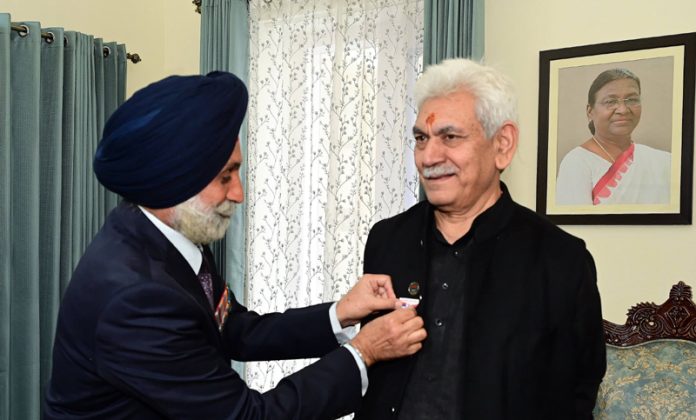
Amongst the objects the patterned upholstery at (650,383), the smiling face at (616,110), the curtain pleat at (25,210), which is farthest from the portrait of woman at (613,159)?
the curtain pleat at (25,210)

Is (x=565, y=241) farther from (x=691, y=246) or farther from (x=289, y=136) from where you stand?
(x=289, y=136)

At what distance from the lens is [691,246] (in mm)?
2832

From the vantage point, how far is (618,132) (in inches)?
117

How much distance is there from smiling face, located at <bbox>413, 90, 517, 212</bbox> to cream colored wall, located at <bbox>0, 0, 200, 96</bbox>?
9.01 feet

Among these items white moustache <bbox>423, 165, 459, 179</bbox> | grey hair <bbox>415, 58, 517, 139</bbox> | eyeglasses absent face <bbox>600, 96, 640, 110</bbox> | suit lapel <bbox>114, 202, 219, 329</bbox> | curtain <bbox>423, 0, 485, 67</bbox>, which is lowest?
suit lapel <bbox>114, 202, 219, 329</bbox>

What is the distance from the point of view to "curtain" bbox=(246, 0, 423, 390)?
349 centimetres

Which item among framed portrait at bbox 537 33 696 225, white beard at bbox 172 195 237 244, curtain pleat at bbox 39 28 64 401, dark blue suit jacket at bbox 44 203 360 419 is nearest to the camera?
dark blue suit jacket at bbox 44 203 360 419

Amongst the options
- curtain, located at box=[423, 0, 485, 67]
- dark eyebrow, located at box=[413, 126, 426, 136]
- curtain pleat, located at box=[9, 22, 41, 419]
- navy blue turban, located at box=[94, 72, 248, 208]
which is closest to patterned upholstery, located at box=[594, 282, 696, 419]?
dark eyebrow, located at box=[413, 126, 426, 136]

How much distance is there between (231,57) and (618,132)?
6.85ft

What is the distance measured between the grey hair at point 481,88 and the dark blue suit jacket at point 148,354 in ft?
2.41

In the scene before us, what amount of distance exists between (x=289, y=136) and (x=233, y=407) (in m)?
2.42

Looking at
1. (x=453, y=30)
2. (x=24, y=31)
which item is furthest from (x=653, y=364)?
(x=24, y=31)

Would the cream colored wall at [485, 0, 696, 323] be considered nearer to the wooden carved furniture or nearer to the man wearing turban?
the wooden carved furniture

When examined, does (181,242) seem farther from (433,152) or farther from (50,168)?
(50,168)
